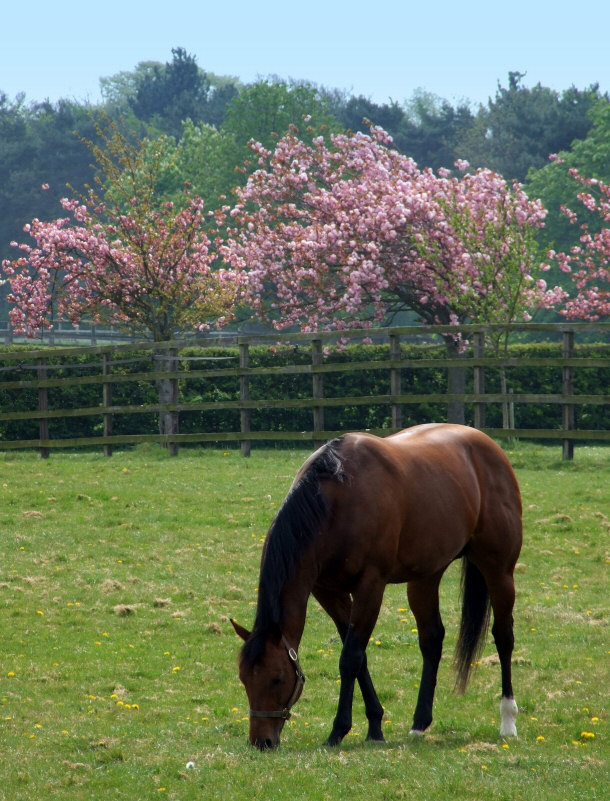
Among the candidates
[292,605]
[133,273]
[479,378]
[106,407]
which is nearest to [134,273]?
[133,273]

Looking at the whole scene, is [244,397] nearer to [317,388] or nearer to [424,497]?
[317,388]

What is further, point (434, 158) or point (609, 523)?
point (434, 158)

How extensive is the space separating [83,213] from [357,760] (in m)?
22.7

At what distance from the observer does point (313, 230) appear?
2339 cm

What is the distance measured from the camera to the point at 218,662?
8156 millimetres

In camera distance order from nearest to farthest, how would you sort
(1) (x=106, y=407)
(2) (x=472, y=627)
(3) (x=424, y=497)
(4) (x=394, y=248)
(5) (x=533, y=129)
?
(3) (x=424, y=497) < (2) (x=472, y=627) < (1) (x=106, y=407) < (4) (x=394, y=248) < (5) (x=533, y=129)

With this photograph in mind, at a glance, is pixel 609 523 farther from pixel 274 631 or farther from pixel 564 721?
pixel 274 631

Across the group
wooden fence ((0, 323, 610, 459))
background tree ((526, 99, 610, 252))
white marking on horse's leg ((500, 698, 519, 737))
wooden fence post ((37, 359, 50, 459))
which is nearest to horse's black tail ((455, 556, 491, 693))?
white marking on horse's leg ((500, 698, 519, 737))

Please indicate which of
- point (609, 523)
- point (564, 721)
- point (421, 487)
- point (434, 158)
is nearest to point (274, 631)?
point (421, 487)

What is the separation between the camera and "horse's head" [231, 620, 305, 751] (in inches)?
206

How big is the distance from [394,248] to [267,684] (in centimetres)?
1800

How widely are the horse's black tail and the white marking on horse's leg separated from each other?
20.5 inches

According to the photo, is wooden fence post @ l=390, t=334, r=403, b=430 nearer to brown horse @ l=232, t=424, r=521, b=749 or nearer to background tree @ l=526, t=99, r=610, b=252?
brown horse @ l=232, t=424, r=521, b=749

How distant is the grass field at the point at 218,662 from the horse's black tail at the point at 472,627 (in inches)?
11.8
